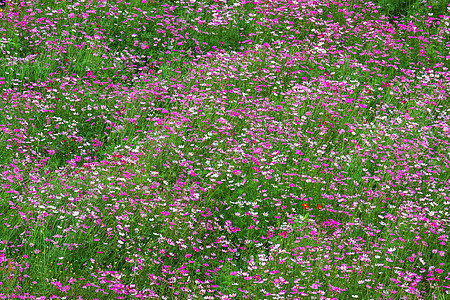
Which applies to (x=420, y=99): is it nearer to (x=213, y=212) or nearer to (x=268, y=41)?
(x=268, y=41)

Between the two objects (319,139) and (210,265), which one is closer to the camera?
(210,265)

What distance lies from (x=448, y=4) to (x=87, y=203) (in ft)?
28.1

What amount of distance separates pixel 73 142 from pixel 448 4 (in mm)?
7860

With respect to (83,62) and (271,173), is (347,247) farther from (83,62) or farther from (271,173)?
(83,62)

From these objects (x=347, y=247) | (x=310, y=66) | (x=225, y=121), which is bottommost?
(x=347, y=247)

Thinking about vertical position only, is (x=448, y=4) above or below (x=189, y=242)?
above

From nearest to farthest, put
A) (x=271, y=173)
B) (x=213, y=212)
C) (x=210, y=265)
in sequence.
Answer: (x=210, y=265), (x=213, y=212), (x=271, y=173)

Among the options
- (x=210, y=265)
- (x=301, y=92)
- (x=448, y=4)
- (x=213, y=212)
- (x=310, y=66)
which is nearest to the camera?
(x=210, y=265)

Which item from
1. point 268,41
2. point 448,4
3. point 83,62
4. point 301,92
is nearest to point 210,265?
point 301,92

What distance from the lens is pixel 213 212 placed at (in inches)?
245

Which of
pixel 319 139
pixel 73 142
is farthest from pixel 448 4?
pixel 73 142

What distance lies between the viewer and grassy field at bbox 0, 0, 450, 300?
212 inches

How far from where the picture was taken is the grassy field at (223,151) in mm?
5395

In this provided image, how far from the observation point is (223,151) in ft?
22.9
